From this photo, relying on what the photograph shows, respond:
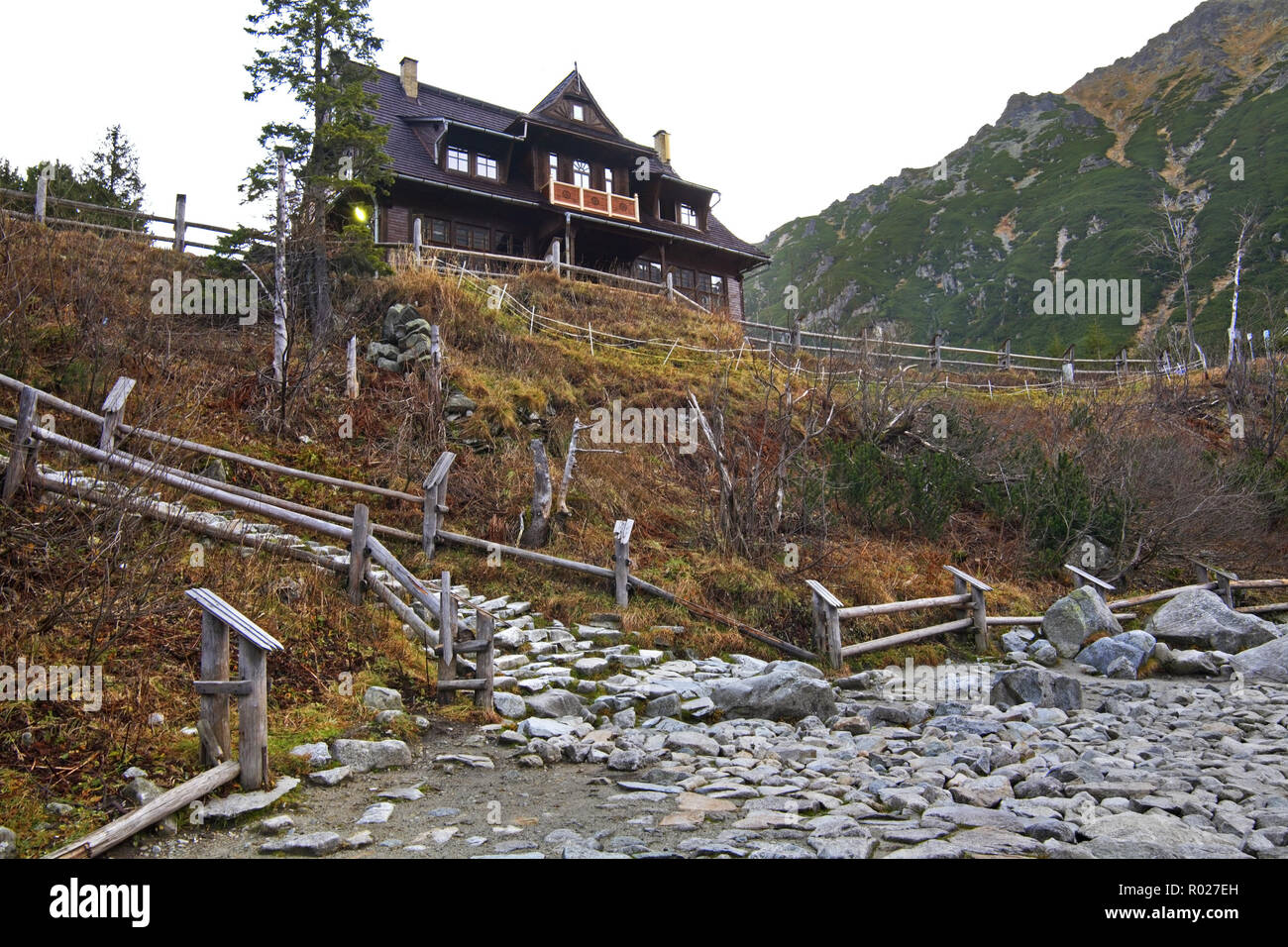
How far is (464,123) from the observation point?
90.2ft

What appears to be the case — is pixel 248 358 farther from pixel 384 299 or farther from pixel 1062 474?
pixel 1062 474

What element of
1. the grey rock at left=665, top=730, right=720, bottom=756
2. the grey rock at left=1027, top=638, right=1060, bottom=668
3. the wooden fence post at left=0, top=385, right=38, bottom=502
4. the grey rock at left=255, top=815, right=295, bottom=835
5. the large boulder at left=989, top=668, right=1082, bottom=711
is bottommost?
the grey rock at left=1027, top=638, right=1060, bottom=668

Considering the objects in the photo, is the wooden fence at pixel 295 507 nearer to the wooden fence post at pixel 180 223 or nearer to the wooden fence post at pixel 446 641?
the wooden fence post at pixel 446 641

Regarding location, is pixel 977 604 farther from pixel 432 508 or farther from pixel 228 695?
pixel 228 695

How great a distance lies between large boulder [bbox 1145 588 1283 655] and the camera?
11656 millimetres

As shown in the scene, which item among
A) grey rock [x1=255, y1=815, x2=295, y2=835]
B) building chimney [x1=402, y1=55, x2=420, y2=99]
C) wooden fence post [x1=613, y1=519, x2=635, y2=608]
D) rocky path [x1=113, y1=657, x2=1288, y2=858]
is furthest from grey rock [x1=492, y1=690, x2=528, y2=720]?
building chimney [x1=402, y1=55, x2=420, y2=99]

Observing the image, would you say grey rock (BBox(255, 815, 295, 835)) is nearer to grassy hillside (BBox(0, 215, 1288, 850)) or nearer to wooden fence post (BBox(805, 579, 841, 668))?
grassy hillside (BBox(0, 215, 1288, 850))

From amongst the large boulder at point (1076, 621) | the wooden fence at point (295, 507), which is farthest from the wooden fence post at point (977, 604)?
the wooden fence at point (295, 507)

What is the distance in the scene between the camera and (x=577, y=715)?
7574mm

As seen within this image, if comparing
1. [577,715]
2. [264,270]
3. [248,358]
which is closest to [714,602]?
[577,715]

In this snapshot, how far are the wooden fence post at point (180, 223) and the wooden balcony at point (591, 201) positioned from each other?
1151 cm

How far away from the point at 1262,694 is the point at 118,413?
548 inches

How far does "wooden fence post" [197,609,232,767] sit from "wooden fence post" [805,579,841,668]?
7.05 metres
